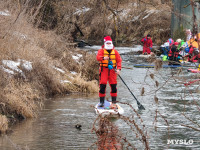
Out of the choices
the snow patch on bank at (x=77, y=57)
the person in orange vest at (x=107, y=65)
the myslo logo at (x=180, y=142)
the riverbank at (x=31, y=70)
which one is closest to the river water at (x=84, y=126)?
the myslo logo at (x=180, y=142)

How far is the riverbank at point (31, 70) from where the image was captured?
31.2 ft

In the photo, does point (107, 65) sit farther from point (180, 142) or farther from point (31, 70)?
point (180, 142)

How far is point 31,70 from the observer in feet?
40.0

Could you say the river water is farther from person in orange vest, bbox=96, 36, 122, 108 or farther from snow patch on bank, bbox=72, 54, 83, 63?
snow patch on bank, bbox=72, 54, 83, 63

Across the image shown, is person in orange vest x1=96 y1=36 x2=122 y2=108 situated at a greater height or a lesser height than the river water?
greater

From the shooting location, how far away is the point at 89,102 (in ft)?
38.7

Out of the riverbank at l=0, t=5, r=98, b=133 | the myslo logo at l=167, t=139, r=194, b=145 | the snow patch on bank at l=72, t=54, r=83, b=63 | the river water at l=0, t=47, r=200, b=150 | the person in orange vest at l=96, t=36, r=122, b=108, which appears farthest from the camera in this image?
the snow patch on bank at l=72, t=54, r=83, b=63

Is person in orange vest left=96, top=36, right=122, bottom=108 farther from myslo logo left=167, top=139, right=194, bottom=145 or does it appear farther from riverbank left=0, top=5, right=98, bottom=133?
myslo logo left=167, top=139, right=194, bottom=145

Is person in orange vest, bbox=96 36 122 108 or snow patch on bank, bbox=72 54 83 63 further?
snow patch on bank, bbox=72 54 83 63

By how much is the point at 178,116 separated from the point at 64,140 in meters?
3.20

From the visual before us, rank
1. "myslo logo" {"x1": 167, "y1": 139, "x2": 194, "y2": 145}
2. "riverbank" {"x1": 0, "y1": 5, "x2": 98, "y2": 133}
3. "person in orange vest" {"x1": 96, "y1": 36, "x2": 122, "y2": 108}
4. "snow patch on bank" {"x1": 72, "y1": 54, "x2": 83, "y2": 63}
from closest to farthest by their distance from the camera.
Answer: "myslo logo" {"x1": 167, "y1": 139, "x2": 194, "y2": 145} → "riverbank" {"x1": 0, "y1": 5, "x2": 98, "y2": 133} → "person in orange vest" {"x1": 96, "y1": 36, "x2": 122, "y2": 108} → "snow patch on bank" {"x1": 72, "y1": 54, "x2": 83, "y2": 63}

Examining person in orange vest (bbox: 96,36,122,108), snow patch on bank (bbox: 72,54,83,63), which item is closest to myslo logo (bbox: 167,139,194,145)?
person in orange vest (bbox: 96,36,122,108)

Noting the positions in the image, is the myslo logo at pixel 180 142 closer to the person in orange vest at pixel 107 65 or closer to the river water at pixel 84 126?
the river water at pixel 84 126

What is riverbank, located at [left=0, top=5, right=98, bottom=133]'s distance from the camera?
9.52m
